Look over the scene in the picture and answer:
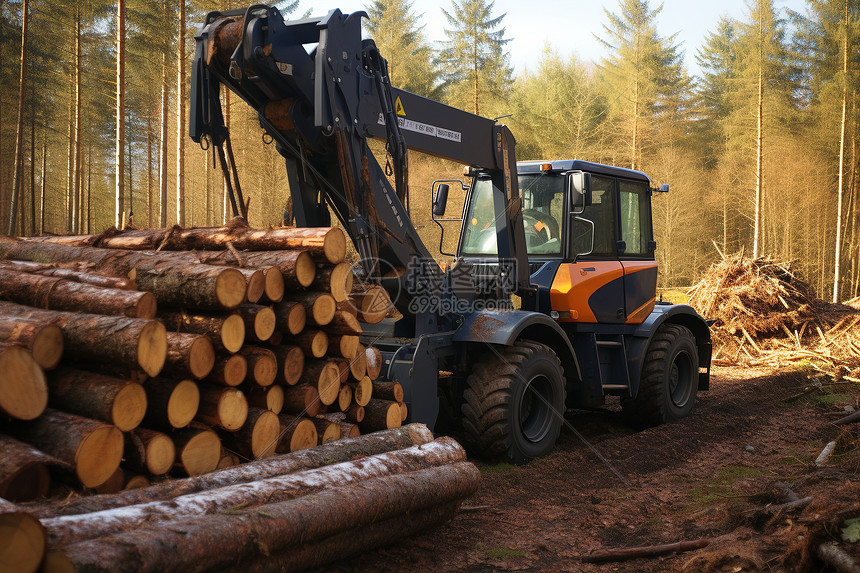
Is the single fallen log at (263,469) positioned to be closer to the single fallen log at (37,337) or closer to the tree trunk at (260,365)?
the tree trunk at (260,365)

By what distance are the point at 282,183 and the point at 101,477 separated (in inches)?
866

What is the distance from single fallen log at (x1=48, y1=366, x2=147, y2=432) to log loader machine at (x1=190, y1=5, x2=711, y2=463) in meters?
2.16

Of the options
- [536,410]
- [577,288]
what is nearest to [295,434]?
[536,410]

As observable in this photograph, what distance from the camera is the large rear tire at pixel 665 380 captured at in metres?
7.65

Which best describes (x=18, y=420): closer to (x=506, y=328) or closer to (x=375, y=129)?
(x=375, y=129)

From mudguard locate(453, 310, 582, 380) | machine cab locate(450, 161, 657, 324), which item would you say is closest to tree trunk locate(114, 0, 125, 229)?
machine cab locate(450, 161, 657, 324)

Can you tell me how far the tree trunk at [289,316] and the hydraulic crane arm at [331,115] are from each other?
935 millimetres

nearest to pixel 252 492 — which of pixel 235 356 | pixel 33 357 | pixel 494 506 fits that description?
pixel 235 356

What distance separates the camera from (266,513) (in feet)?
10.3

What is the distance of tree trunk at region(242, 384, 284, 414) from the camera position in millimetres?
4344

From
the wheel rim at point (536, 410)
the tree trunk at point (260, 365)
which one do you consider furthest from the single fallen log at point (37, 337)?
the wheel rim at point (536, 410)

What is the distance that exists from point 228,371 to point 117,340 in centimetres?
72

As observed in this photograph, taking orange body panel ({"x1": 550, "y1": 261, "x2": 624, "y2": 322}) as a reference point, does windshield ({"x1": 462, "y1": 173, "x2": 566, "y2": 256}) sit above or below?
above

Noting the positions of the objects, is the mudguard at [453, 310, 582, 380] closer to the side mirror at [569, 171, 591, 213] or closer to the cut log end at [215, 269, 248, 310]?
the side mirror at [569, 171, 591, 213]
